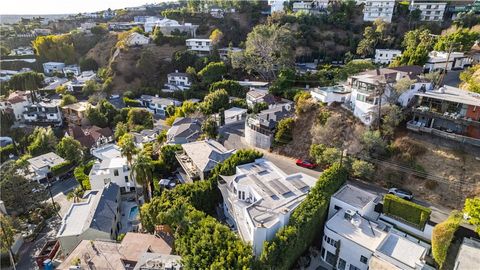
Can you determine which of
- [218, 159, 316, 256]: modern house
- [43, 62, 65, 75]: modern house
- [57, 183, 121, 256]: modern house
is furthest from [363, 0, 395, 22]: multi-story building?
[43, 62, 65, 75]: modern house

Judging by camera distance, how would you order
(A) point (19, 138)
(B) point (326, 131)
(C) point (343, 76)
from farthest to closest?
1. (A) point (19, 138)
2. (C) point (343, 76)
3. (B) point (326, 131)

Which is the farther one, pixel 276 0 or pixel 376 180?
pixel 276 0

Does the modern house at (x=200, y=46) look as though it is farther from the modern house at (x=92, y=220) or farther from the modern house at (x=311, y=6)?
the modern house at (x=92, y=220)

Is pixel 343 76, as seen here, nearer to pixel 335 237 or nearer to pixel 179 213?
pixel 335 237

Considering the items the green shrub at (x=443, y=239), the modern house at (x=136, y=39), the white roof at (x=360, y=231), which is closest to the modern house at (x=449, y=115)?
the green shrub at (x=443, y=239)

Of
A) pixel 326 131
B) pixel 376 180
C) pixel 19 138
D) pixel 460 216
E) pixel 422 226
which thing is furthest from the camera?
pixel 19 138

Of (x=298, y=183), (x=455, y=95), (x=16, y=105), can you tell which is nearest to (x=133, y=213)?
(x=298, y=183)

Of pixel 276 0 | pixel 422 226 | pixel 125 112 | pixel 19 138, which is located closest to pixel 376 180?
pixel 422 226

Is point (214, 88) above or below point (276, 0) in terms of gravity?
below
